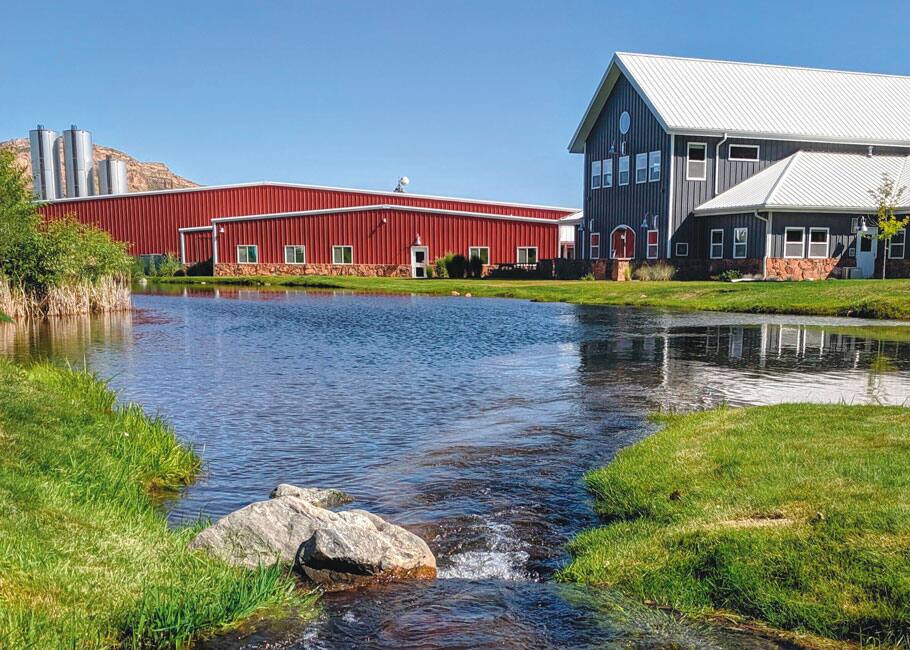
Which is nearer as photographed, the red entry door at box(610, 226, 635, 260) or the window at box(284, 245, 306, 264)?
the red entry door at box(610, 226, 635, 260)

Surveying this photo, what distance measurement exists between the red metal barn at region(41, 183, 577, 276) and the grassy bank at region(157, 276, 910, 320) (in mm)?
15269

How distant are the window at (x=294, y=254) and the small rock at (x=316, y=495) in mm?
56327

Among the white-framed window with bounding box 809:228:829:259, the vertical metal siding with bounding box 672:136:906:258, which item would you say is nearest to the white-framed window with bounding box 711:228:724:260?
the vertical metal siding with bounding box 672:136:906:258

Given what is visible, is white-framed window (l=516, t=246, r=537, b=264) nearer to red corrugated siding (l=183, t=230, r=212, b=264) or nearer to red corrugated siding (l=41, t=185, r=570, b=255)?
red corrugated siding (l=41, t=185, r=570, b=255)

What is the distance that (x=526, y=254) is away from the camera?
200ft

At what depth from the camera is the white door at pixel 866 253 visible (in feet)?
134

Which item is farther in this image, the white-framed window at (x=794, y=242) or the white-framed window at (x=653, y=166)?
the white-framed window at (x=653, y=166)

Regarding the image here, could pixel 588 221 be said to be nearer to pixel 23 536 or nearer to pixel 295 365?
pixel 295 365

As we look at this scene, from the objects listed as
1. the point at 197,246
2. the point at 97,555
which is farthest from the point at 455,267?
the point at 97,555

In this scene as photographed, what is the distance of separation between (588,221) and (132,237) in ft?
139

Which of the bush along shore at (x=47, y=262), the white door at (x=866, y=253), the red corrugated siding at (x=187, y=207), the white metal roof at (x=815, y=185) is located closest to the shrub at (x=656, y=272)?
the white metal roof at (x=815, y=185)

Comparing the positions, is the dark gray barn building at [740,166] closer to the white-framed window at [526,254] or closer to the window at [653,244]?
the window at [653,244]

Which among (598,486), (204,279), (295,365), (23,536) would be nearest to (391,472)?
(598,486)

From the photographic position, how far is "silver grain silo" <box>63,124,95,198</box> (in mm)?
91000
